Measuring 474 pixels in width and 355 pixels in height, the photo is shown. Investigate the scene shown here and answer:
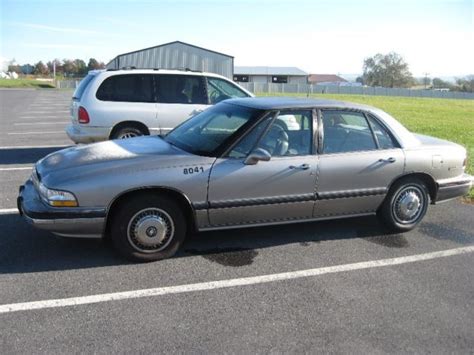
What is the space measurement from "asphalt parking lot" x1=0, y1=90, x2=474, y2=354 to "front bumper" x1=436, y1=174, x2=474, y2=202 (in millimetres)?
411

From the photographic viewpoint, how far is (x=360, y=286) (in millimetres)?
3746

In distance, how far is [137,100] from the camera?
26.8 ft

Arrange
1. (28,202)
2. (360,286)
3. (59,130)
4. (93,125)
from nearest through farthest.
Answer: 1. (360,286)
2. (28,202)
3. (93,125)
4. (59,130)

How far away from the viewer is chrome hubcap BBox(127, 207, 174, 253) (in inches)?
156

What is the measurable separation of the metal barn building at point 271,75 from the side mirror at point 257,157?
258 feet

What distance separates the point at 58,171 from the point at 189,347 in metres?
2.05

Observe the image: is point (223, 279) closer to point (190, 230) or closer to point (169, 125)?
point (190, 230)

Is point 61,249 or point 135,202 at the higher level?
point 135,202

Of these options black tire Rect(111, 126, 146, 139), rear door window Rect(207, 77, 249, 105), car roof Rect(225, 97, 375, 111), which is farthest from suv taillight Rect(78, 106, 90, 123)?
car roof Rect(225, 97, 375, 111)

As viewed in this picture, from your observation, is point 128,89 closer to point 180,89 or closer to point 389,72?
point 180,89

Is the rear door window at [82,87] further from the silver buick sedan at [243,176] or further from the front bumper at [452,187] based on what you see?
the front bumper at [452,187]

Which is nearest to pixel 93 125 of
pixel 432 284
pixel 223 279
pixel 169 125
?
pixel 169 125

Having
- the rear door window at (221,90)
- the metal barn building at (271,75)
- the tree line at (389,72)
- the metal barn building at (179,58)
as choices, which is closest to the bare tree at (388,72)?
the tree line at (389,72)

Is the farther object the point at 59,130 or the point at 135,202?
the point at 59,130
